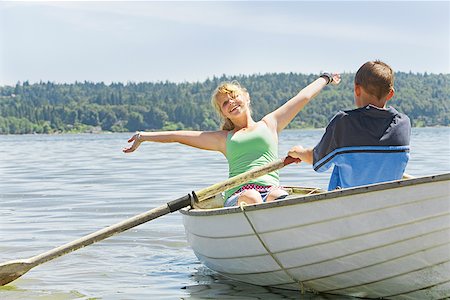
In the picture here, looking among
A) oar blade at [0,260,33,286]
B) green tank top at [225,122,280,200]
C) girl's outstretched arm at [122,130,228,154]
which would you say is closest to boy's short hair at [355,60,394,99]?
green tank top at [225,122,280,200]

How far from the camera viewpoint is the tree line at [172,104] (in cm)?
9562

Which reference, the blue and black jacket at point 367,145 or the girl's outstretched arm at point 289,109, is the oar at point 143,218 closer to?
the blue and black jacket at point 367,145

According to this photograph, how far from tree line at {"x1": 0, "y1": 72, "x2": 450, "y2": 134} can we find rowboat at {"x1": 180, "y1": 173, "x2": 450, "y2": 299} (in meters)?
85.7

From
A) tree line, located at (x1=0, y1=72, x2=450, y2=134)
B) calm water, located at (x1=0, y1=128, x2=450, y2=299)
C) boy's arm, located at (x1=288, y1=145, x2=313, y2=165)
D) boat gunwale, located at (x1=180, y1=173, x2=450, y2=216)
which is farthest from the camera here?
tree line, located at (x1=0, y1=72, x2=450, y2=134)

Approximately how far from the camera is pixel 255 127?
268 inches

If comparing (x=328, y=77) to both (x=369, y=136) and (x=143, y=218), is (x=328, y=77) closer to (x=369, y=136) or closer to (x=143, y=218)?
(x=143, y=218)

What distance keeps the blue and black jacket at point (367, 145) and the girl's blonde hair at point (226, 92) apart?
1.63m

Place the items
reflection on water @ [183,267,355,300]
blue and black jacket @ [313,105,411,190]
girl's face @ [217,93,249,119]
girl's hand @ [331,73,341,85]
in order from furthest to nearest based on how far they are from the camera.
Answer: girl's hand @ [331,73,341,85]
girl's face @ [217,93,249,119]
reflection on water @ [183,267,355,300]
blue and black jacket @ [313,105,411,190]

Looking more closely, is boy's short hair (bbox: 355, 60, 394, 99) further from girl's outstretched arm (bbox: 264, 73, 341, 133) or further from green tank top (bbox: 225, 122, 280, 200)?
girl's outstretched arm (bbox: 264, 73, 341, 133)

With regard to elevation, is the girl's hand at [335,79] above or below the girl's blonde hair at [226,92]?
above

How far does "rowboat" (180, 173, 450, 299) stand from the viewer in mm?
4902

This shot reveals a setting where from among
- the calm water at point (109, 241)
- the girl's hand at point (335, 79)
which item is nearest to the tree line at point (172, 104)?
the calm water at point (109, 241)

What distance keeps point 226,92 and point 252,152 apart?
53cm

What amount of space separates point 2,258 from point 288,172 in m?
11.2
